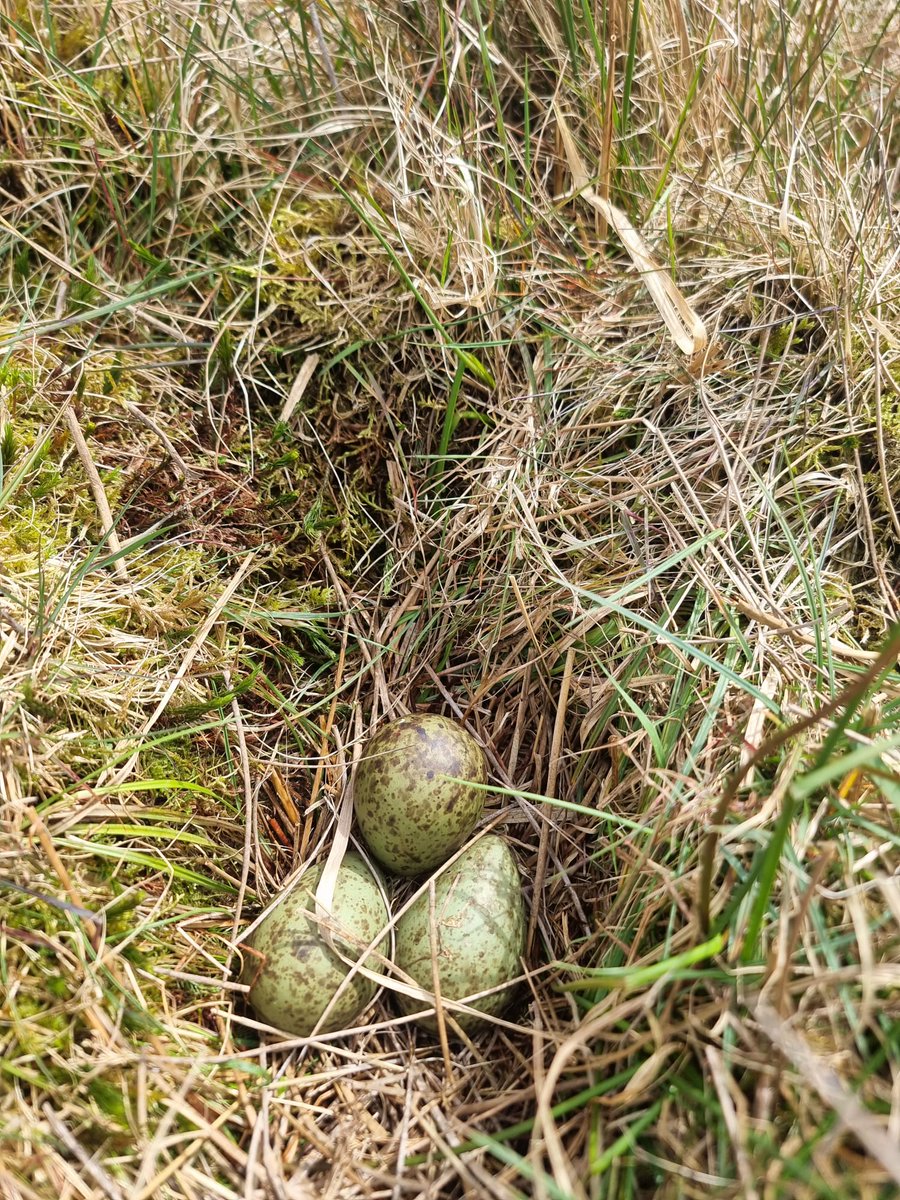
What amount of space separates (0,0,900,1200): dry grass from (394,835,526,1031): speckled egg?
0.08 metres

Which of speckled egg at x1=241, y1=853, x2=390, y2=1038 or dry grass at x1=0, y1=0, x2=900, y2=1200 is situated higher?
dry grass at x1=0, y1=0, x2=900, y2=1200

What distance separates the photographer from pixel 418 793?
1.76 meters

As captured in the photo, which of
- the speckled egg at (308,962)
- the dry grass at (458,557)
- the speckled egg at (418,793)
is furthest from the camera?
the speckled egg at (418,793)

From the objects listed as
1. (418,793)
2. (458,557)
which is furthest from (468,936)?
(458,557)

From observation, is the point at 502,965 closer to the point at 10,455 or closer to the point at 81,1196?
the point at 81,1196

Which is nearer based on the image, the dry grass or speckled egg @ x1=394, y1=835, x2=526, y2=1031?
the dry grass

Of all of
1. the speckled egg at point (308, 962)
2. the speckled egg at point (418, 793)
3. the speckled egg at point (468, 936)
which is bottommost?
the speckled egg at point (468, 936)

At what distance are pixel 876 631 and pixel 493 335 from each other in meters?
1.15

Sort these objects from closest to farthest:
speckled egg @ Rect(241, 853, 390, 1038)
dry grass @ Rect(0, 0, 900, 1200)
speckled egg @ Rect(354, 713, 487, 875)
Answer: dry grass @ Rect(0, 0, 900, 1200), speckled egg @ Rect(241, 853, 390, 1038), speckled egg @ Rect(354, 713, 487, 875)

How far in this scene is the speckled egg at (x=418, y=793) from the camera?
1.77 m

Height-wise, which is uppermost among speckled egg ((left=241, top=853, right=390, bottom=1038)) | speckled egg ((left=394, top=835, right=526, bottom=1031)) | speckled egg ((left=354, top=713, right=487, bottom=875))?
speckled egg ((left=354, top=713, right=487, bottom=875))

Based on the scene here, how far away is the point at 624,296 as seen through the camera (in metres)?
2.22

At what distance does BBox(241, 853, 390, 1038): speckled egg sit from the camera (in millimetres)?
1663

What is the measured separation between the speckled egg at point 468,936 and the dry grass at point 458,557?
0.27 ft
